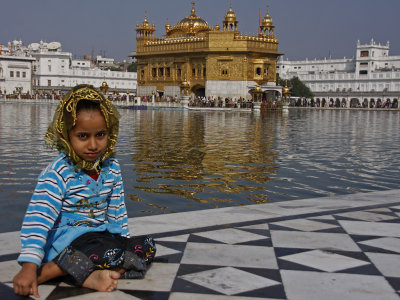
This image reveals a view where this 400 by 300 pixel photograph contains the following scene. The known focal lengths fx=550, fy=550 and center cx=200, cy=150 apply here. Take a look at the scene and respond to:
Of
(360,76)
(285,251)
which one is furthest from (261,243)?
(360,76)

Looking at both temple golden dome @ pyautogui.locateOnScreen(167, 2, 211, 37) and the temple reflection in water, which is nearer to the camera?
the temple reflection in water

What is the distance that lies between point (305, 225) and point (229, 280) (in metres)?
1.55

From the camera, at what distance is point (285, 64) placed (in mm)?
108250

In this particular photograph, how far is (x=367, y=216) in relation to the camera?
4891 millimetres

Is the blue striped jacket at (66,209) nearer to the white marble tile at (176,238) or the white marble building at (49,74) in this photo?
the white marble tile at (176,238)

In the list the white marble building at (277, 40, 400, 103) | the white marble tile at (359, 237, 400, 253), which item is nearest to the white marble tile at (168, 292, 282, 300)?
the white marble tile at (359, 237, 400, 253)

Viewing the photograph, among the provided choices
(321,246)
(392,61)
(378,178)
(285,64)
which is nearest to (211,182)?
(378,178)

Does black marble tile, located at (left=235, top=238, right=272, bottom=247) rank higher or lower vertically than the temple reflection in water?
higher

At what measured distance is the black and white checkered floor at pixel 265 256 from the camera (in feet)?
9.54

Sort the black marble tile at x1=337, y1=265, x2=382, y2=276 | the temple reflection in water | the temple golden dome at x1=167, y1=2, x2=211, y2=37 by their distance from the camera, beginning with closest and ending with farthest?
the black marble tile at x1=337, y1=265, x2=382, y2=276
the temple reflection in water
the temple golden dome at x1=167, y1=2, x2=211, y2=37

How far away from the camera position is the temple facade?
5094cm

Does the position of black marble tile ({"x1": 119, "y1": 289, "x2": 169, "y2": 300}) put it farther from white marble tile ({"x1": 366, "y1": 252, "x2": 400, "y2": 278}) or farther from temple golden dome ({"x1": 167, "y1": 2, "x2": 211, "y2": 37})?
temple golden dome ({"x1": 167, "y1": 2, "x2": 211, "y2": 37})

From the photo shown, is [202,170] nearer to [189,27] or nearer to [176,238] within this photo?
[176,238]

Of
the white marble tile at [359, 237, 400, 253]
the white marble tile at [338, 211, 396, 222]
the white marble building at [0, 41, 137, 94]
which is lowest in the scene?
the white marble tile at [338, 211, 396, 222]
